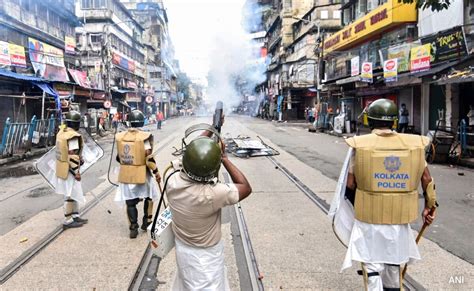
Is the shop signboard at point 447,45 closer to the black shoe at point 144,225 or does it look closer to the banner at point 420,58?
the banner at point 420,58

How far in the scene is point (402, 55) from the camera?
19875mm

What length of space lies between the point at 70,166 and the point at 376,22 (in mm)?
21927

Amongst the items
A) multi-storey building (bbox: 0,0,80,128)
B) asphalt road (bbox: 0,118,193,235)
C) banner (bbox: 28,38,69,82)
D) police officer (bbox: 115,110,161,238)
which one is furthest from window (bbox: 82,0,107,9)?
police officer (bbox: 115,110,161,238)

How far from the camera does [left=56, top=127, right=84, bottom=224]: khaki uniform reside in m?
5.89

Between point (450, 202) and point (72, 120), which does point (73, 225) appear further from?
point (450, 202)

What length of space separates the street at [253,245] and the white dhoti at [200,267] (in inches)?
52.3

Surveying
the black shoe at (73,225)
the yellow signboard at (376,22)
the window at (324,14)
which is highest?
the window at (324,14)

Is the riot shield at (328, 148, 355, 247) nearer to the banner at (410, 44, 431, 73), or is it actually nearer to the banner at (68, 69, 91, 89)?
the banner at (410, 44, 431, 73)

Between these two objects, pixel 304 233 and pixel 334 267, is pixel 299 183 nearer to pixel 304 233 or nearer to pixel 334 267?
pixel 304 233

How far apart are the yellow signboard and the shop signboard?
1.67m

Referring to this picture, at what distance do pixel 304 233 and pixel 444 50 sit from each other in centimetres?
1394

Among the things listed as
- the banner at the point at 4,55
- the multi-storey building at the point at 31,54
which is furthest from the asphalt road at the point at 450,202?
A: the banner at the point at 4,55

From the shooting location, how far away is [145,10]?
78062 millimetres

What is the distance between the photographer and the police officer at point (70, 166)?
19.3 feet
